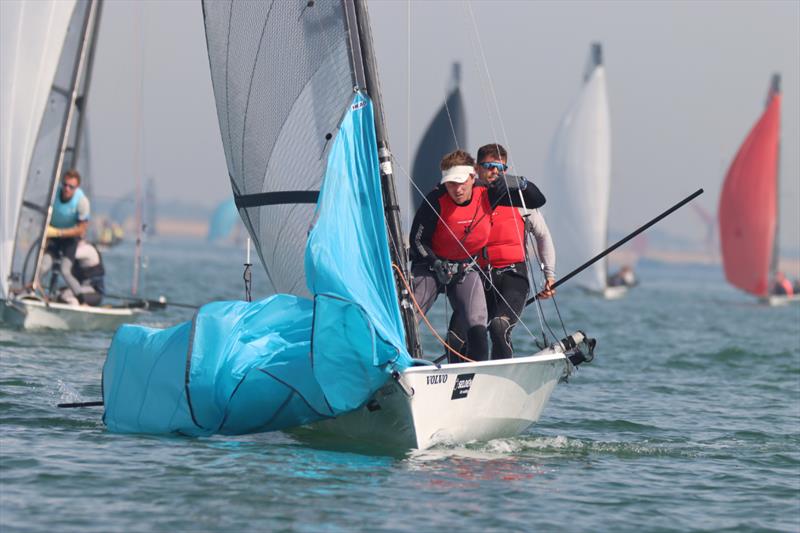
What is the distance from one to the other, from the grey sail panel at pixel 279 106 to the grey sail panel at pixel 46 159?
25.3 ft

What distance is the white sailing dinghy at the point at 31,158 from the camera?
56.3ft

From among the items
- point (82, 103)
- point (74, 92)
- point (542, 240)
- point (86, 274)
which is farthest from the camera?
point (82, 103)

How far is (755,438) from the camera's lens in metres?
11.2

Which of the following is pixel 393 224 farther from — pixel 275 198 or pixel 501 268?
pixel 275 198

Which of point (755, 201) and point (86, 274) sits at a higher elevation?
point (755, 201)

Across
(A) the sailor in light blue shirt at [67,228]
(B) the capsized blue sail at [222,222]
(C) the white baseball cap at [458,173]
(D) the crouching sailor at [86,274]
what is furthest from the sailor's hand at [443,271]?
(B) the capsized blue sail at [222,222]

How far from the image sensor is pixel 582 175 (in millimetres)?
49469

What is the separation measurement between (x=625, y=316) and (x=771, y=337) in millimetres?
6724

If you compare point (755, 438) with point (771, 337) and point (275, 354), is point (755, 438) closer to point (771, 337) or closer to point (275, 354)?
point (275, 354)

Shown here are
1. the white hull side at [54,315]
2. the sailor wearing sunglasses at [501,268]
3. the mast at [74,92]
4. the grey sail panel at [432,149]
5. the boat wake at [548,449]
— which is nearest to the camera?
the boat wake at [548,449]

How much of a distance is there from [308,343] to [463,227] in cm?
142

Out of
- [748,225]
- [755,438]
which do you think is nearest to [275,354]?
[755,438]

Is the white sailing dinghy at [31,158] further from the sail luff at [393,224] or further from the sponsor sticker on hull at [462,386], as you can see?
the sponsor sticker on hull at [462,386]

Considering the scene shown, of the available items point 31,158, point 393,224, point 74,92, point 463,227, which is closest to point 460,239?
point 463,227
